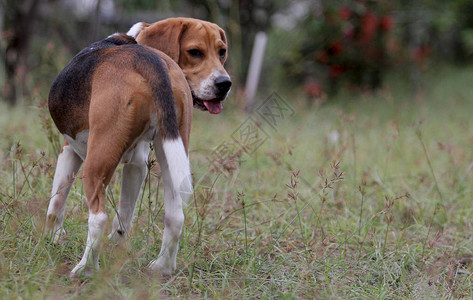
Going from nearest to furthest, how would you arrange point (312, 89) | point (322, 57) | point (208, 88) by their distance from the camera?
point (208, 88)
point (312, 89)
point (322, 57)

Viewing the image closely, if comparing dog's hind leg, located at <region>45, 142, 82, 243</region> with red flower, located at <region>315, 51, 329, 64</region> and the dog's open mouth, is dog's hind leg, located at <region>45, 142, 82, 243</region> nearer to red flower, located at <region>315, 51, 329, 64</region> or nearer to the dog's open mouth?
the dog's open mouth

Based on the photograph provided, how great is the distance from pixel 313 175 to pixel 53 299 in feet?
11.0

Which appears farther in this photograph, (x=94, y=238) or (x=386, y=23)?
(x=386, y=23)

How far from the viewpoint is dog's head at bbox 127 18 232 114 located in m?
3.51

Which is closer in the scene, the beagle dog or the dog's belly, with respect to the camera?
the beagle dog

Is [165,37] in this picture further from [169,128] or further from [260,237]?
[260,237]

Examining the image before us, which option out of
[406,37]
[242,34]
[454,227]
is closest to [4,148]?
[454,227]

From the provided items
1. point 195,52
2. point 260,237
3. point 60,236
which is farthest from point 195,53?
point 60,236

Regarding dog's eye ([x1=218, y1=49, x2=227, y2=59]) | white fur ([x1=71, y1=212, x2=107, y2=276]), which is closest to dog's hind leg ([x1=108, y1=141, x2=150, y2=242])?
white fur ([x1=71, y1=212, x2=107, y2=276])

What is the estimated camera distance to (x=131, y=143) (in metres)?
2.67

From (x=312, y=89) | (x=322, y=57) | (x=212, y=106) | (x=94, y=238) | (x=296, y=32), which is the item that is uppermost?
(x=212, y=106)

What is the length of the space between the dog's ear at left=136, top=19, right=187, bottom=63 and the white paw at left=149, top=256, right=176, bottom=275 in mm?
1261

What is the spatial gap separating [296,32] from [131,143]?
8837 mm

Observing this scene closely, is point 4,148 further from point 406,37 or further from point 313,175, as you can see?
point 406,37
